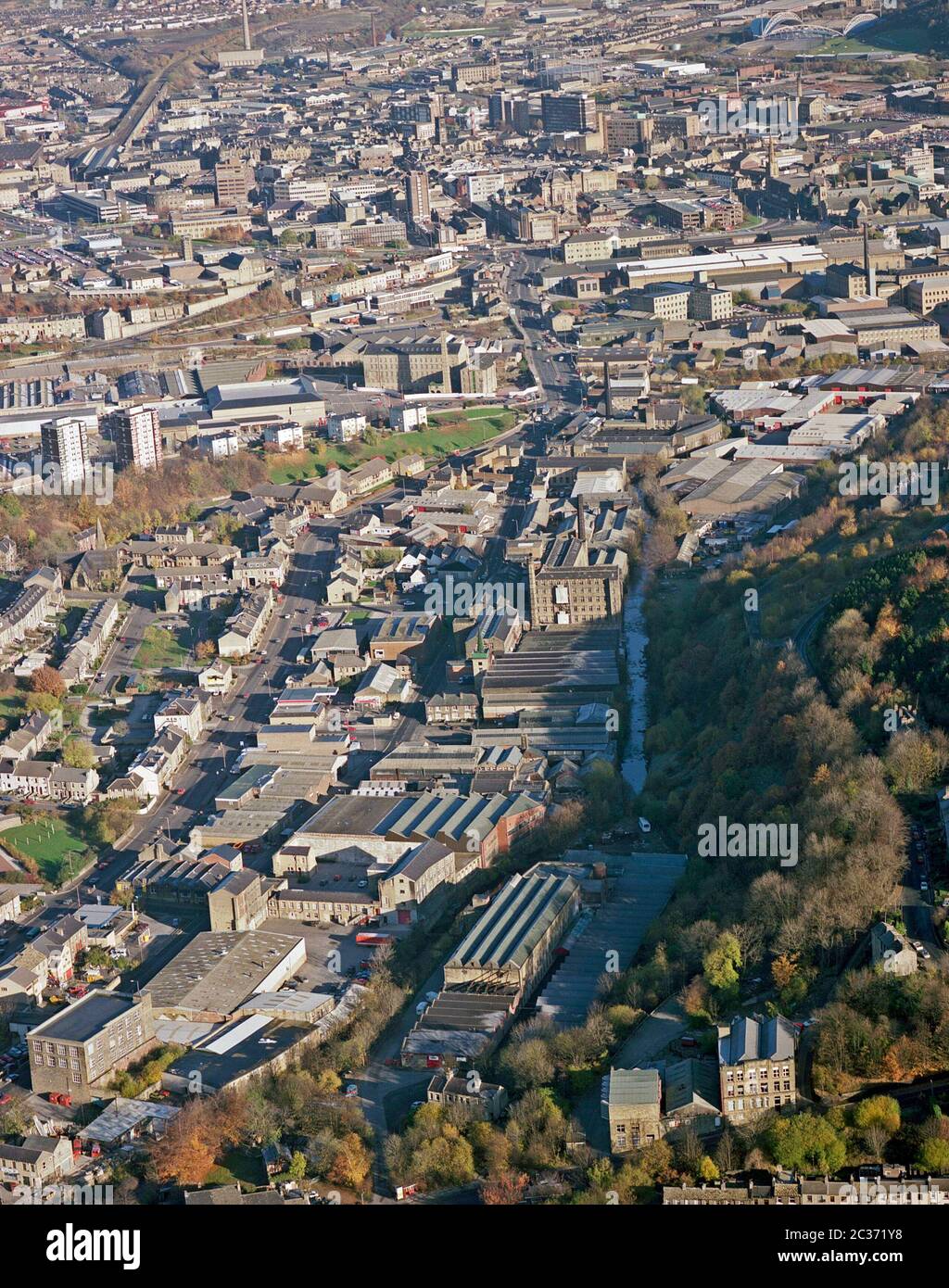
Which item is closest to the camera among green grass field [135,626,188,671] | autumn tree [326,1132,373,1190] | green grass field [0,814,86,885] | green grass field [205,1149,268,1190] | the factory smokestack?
autumn tree [326,1132,373,1190]

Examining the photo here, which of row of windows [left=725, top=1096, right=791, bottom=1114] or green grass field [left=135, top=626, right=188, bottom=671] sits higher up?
row of windows [left=725, top=1096, right=791, bottom=1114]

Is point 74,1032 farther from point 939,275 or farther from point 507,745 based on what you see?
point 939,275

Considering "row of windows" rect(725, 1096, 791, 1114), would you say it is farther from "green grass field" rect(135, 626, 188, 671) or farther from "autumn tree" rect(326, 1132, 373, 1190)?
"green grass field" rect(135, 626, 188, 671)

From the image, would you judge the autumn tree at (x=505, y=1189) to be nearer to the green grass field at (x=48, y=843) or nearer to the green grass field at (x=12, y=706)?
the green grass field at (x=48, y=843)

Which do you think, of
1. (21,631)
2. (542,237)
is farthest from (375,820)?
(542,237)

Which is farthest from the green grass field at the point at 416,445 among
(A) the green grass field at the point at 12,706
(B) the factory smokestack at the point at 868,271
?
(B) the factory smokestack at the point at 868,271

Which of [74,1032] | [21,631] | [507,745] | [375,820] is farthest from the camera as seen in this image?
[21,631]

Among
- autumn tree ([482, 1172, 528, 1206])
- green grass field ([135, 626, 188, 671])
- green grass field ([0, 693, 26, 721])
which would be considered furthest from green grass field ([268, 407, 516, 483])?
autumn tree ([482, 1172, 528, 1206])
